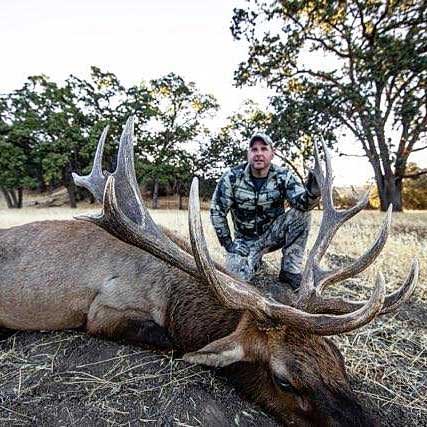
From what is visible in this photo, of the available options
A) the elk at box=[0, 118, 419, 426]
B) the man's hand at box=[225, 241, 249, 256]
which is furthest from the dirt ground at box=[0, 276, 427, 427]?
the man's hand at box=[225, 241, 249, 256]

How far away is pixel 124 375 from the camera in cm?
222

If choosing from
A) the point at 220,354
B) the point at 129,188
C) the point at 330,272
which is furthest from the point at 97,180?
the point at 330,272

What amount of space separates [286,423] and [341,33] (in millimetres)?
18869

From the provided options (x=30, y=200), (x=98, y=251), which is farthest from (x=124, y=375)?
(x=30, y=200)

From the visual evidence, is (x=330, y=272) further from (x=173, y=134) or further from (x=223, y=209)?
(x=173, y=134)

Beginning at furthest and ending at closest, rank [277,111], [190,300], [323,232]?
[277,111] → [323,232] → [190,300]

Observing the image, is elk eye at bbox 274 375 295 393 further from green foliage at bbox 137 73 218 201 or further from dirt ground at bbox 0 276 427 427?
green foliage at bbox 137 73 218 201

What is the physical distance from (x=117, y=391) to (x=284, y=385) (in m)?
1.00

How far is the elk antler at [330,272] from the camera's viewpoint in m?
2.03

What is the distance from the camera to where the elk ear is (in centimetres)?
180

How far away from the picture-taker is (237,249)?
4.37 metres

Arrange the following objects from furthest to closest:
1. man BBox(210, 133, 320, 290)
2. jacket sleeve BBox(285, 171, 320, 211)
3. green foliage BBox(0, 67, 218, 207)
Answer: green foliage BBox(0, 67, 218, 207) → man BBox(210, 133, 320, 290) → jacket sleeve BBox(285, 171, 320, 211)

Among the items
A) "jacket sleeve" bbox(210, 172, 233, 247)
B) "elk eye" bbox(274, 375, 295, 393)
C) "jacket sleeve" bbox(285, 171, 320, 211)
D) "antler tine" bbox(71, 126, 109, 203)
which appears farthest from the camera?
"jacket sleeve" bbox(210, 172, 233, 247)

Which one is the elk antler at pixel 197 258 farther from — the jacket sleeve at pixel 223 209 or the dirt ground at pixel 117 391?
the jacket sleeve at pixel 223 209
